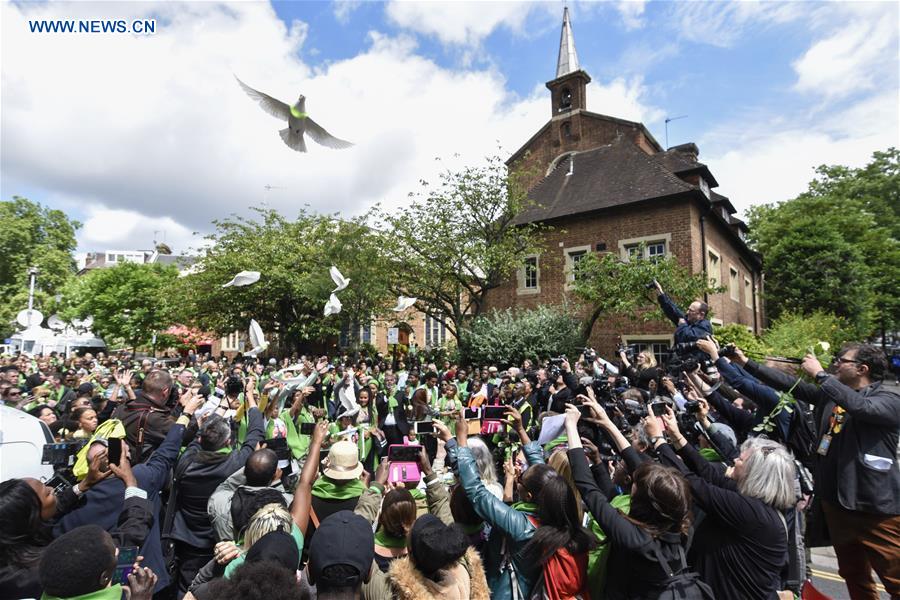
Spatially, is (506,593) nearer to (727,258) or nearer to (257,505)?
(257,505)

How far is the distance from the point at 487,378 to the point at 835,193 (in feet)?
124

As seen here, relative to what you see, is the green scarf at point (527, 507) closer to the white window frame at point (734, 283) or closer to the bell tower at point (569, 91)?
the white window frame at point (734, 283)

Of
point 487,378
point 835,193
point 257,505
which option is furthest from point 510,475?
point 835,193

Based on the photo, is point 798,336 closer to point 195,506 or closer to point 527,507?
point 527,507

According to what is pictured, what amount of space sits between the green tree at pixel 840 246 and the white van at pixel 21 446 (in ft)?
103

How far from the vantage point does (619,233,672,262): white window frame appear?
18.9m

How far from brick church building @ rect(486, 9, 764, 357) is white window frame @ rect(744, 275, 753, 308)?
0.10 metres

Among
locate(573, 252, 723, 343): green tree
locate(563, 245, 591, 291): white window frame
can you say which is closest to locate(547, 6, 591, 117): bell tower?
locate(563, 245, 591, 291): white window frame

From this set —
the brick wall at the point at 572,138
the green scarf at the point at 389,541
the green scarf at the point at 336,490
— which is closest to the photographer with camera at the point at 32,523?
the green scarf at the point at 336,490

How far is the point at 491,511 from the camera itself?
2523 mm

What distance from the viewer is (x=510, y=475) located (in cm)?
343

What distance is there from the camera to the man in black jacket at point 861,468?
117 inches

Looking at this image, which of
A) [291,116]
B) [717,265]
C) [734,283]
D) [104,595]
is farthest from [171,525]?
[734,283]

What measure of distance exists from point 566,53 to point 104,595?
36154 millimetres
